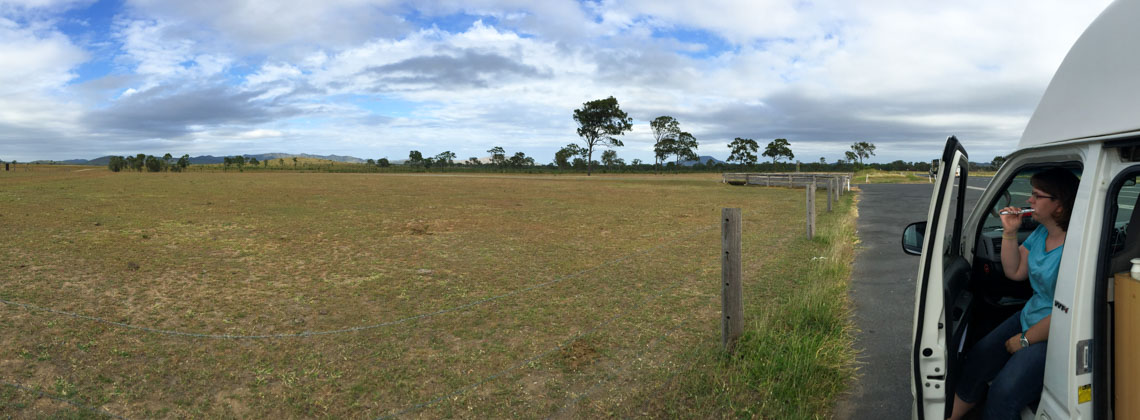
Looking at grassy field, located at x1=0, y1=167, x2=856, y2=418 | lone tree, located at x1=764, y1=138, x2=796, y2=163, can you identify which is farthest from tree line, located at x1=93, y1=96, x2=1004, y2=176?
grassy field, located at x1=0, y1=167, x2=856, y2=418

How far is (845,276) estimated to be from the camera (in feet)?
25.1

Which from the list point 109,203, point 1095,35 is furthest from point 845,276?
point 109,203

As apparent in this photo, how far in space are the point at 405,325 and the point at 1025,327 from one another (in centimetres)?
489

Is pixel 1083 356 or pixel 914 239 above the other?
pixel 914 239

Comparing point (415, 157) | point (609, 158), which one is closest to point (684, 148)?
point (609, 158)

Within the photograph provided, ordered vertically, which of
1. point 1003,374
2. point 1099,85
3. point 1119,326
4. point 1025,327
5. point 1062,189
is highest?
point 1099,85

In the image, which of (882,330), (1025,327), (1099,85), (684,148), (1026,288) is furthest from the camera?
(684,148)

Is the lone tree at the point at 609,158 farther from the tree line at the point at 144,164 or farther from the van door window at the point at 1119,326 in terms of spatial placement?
the van door window at the point at 1119,326

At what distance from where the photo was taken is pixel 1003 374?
2393 millimetres

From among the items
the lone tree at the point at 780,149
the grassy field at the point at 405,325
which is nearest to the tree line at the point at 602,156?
the lone tree at the point at 780,149

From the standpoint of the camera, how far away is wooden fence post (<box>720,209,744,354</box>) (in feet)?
14.6

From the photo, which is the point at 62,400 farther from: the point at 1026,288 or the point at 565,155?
the point at 565,155

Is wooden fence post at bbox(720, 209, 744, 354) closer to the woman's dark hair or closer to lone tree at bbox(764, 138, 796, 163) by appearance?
the woman's dark hair

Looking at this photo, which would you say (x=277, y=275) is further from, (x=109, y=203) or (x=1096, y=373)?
(x=109, y=203)
